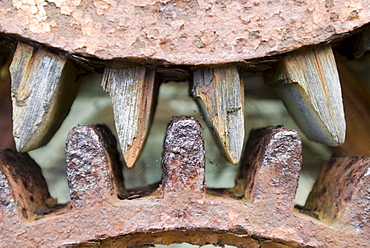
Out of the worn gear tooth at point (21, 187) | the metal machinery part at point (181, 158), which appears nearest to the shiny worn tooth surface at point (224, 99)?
the metal machinery part at point (181, 158)

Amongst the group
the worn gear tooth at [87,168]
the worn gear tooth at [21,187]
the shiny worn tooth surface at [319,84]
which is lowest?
the worn gear tooth at [21,187]

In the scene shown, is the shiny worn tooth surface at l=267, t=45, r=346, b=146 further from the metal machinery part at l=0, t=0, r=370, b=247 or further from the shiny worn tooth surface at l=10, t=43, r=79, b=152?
the shiny worn tooth surface at l=10, t=43, r=79, b=152

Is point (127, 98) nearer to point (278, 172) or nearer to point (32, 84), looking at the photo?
point (32, 84)

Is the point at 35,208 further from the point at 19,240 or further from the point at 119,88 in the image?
the point at 119,88

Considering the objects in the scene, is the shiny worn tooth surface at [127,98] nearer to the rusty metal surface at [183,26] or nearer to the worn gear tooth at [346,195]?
the rusty metal surface at [183,26]

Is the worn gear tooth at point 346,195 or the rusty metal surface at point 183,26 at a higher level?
the rusty metal surface at point 183,26

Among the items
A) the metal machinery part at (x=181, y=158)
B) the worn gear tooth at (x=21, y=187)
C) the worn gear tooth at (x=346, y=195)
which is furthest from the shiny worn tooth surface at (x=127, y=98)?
the worn gear tooth at (x=346, y=195)

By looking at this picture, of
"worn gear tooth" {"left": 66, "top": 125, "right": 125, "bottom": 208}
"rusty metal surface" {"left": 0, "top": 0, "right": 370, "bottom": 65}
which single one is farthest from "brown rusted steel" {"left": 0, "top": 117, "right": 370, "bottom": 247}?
"rusty metal surface" {"left": 0, "top": 0, "right": 370, "bottom": 65}
